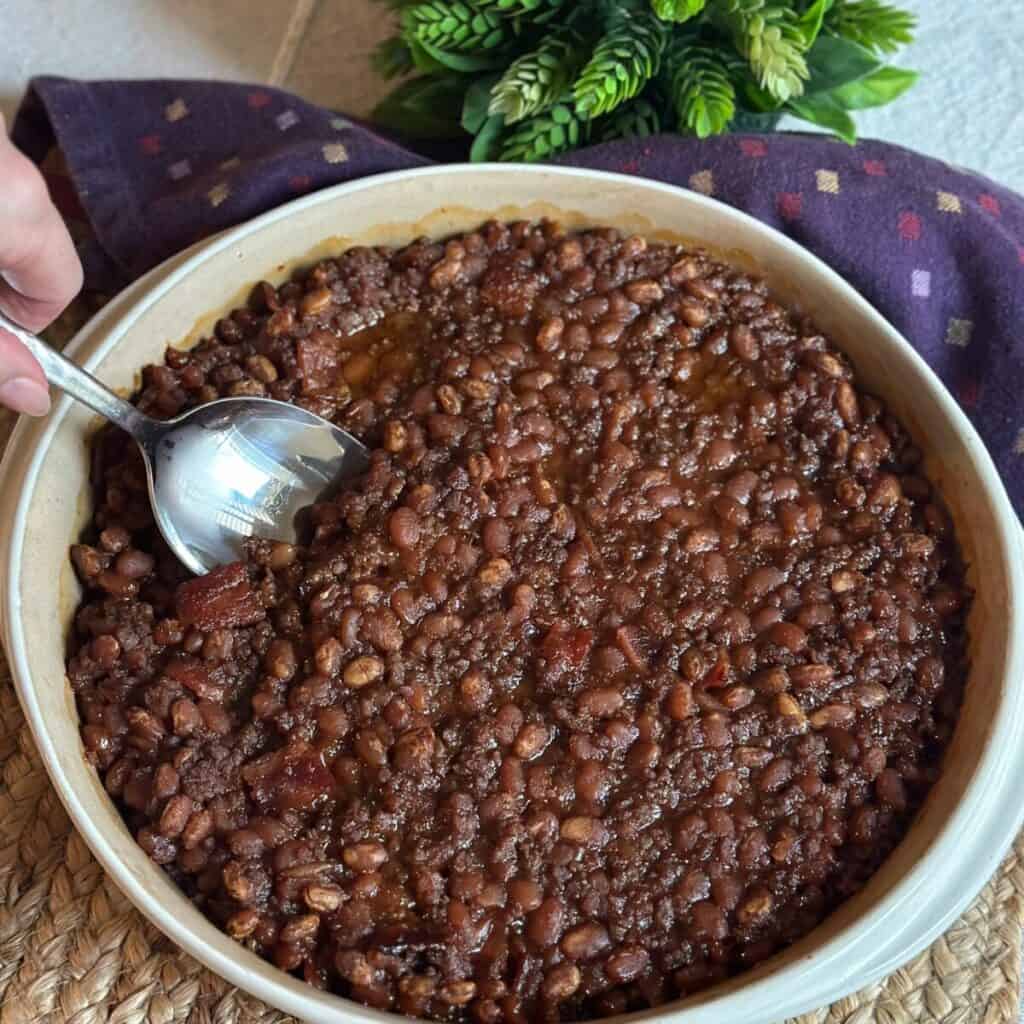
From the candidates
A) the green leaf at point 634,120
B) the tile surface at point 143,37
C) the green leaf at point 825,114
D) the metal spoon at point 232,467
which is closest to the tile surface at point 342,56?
the tile surface at point 143,37

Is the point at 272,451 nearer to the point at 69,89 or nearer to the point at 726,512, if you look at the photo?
the point at 726,512

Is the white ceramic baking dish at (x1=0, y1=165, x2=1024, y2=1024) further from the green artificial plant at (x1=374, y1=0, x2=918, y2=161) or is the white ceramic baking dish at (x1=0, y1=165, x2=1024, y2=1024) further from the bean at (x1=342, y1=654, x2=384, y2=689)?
the bean at (x1=342, y1=654, x2=384, y2=689)

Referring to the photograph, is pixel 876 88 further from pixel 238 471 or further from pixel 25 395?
pixel 25 395

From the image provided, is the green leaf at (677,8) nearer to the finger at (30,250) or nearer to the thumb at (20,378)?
the finger at (30,250)

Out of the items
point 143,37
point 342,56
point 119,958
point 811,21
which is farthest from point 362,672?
point 143,37

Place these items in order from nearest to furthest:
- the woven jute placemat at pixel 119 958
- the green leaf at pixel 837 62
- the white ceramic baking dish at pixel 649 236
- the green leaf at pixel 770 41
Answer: the white ceramic baking dish at pixel 649 236, the woven jute placemat at pixel 119 958, the green leaf at pixel 770 41, the green leaf at pixel 837 62

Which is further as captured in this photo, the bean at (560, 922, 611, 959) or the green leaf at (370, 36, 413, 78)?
the green leaf at (370, 36, 413, 78)

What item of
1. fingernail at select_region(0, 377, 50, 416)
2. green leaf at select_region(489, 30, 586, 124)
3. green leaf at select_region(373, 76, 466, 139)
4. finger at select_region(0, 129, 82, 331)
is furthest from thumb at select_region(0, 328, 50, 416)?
green leaf at select_region(373, 76, 466, 139)
